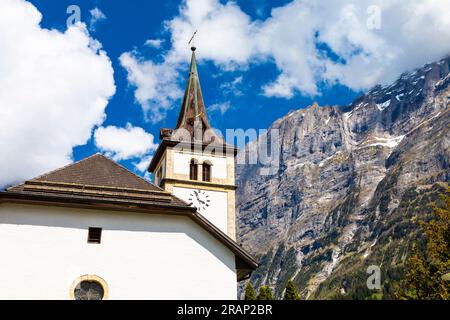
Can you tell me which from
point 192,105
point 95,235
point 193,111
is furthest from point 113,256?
point 192,105

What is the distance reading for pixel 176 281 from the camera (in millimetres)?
19266

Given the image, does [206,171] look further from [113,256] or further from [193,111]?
[113,256]

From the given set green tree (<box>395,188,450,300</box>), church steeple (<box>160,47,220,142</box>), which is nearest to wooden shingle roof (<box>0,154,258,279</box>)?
green tree (<box>395,188,450,300</box>)

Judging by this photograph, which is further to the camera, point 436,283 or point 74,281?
point 436,283

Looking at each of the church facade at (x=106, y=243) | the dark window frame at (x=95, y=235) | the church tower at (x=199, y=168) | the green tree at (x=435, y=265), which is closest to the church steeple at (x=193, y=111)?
the church tower at (x=199, y=168)

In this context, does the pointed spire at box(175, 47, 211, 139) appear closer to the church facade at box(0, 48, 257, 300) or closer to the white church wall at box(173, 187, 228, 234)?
the white church wall at box(173, 187, 228, 234)

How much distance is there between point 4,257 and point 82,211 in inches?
111

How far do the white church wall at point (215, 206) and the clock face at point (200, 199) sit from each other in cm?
15

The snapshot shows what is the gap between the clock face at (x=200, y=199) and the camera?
40.2m

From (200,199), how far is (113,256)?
21918 millimetres
